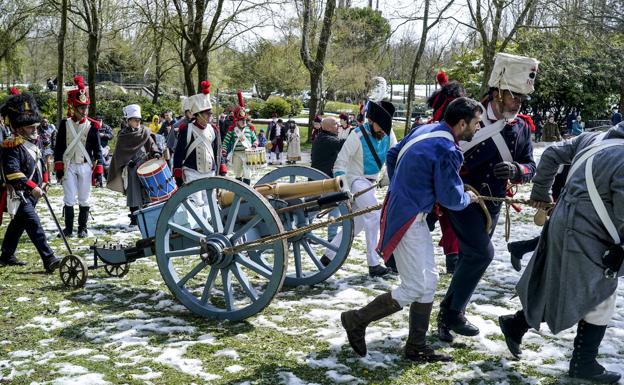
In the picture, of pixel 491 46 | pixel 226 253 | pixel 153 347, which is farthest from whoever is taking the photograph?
pixel 491 46

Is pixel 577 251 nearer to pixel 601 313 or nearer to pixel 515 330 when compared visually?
pixel 601 313

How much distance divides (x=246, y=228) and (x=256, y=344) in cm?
89

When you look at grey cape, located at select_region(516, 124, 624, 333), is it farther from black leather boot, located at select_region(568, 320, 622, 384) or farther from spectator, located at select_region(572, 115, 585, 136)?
spectator, located at select_region(572, 115, 585, 136)

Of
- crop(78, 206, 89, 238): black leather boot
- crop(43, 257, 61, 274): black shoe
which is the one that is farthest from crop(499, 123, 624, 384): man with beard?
crop(78, 206, 89, 238): black leather boot

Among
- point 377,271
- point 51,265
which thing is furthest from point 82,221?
point 377,271

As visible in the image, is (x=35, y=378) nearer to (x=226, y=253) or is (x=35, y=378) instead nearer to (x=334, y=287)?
(x=226, y=253)

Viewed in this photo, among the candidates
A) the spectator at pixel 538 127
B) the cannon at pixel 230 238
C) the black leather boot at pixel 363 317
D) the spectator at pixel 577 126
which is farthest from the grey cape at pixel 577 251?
the spectator at pixel 538 127

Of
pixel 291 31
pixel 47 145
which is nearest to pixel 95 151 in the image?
pixel 47 145

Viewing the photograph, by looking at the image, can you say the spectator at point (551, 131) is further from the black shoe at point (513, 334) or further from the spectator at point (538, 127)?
the black shoe at point (513, 334)

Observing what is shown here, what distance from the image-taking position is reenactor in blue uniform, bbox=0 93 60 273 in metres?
6.78

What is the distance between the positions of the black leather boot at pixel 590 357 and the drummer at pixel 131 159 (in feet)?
21.4

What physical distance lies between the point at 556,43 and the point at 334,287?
14127 mm

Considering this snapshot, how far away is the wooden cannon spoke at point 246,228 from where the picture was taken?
511 centimetres

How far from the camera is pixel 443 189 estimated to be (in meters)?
4.16
